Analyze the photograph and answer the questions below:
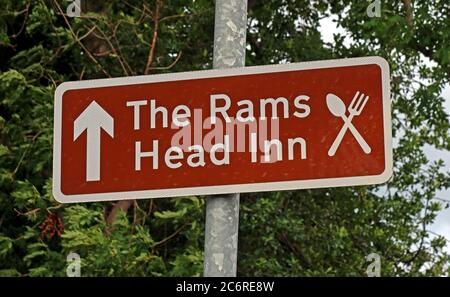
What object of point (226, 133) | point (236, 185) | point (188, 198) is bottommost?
point (236, 185)

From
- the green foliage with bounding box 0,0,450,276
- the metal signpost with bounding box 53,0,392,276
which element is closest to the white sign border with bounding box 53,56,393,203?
the metal signpost with bounding box 53,0,392,276

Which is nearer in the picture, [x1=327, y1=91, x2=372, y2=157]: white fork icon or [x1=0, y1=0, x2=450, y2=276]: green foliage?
[x1=327, y1=91, x2=372, y2=157]: white fork icon

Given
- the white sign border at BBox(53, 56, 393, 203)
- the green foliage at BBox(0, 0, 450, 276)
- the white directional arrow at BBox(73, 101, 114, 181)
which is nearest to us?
the white sign border at BBox(53, 56, 393, 203)

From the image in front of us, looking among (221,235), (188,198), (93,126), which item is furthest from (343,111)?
(188,198)

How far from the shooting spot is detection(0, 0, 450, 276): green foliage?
9203 mm

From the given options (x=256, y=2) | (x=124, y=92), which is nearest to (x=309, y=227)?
(x=256, y=2)

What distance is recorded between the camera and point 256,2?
11.7 metres

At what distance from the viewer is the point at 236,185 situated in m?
2.71

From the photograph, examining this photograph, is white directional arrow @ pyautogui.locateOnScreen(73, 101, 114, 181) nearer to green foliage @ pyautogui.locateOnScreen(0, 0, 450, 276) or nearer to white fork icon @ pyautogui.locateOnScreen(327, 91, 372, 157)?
white fork icon @ pyautogui.locateOnScreen(327, 91, 372, 157)

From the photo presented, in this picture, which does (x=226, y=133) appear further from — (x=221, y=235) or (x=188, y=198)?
(x=188, y=198)

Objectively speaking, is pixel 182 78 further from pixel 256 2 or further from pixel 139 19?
pixel 256 2

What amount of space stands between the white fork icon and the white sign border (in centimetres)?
6

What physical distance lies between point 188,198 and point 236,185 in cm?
670

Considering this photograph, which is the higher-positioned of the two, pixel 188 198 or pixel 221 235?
pixel 188 198
